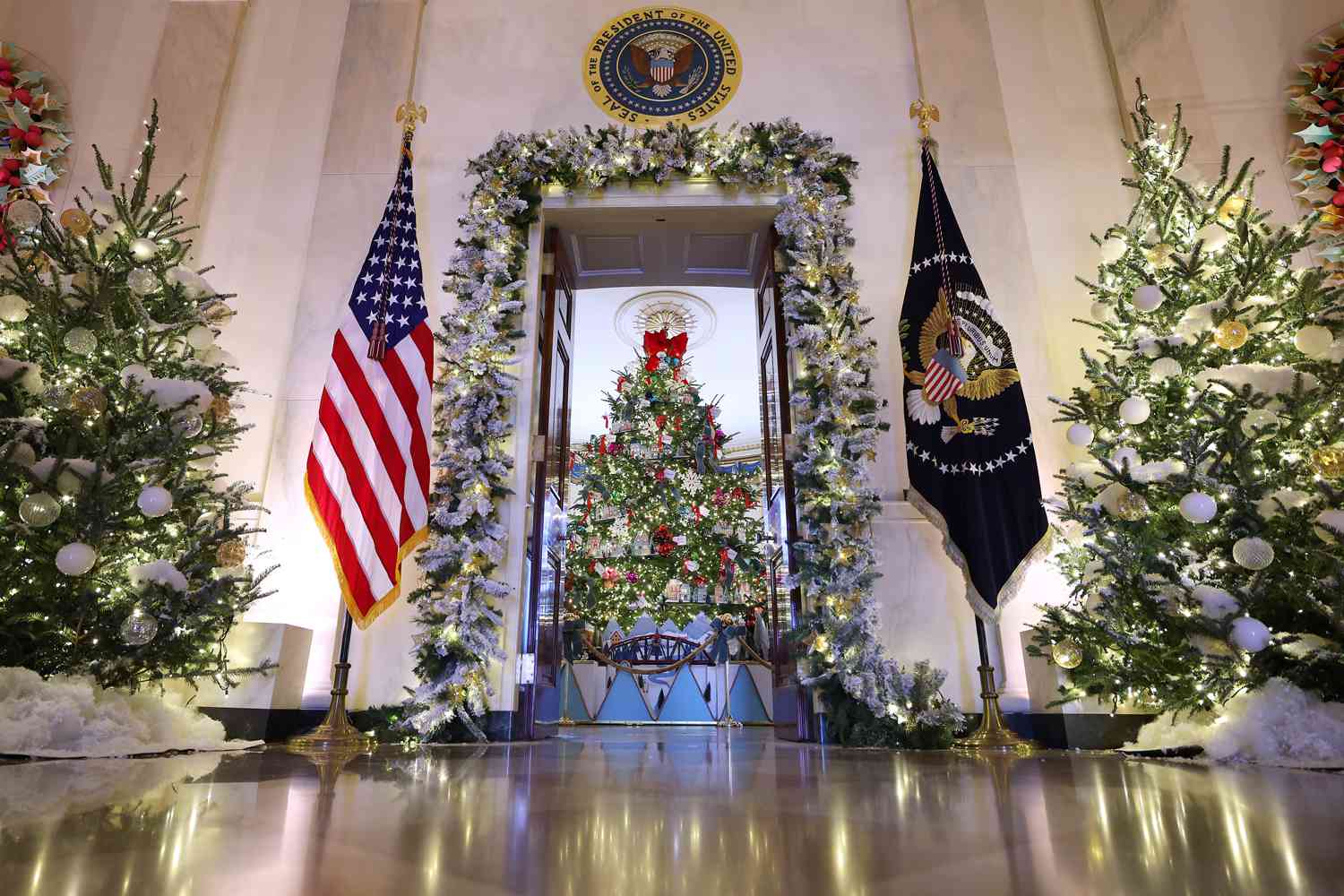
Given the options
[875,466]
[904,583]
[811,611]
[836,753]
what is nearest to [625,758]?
[836,753]

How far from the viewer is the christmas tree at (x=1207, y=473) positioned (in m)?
2.36

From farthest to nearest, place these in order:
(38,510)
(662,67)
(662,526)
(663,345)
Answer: (663,345)
(662,526)
(662,67)
(38,510)

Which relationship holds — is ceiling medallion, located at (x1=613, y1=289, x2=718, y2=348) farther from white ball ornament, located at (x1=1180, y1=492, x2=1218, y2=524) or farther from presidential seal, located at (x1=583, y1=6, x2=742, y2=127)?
white ball ornament, located at (x1=1180, y1=492, x2=1218, y2=524)

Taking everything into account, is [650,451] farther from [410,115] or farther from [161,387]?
[161,387]

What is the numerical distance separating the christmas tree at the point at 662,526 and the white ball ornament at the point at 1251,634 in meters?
5.11

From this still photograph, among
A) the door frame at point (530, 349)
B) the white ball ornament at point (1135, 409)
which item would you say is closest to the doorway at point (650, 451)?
the door frame at point (530, 349)

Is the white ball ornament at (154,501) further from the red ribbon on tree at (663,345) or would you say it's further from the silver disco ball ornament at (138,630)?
the red ribbon on tree at (663,345)

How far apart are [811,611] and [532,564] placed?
166 centimetres

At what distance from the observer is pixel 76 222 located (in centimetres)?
289

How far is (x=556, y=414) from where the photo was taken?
481cm

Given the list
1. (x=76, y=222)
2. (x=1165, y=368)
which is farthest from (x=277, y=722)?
(x=1165, y=368)

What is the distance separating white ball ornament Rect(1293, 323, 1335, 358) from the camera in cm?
261

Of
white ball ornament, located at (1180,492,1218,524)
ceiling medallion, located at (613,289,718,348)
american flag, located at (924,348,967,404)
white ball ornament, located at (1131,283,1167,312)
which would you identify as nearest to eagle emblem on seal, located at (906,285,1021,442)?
american flag, located at (924,348,967,404)

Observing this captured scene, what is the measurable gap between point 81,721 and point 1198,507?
Result: 12.5 ft
